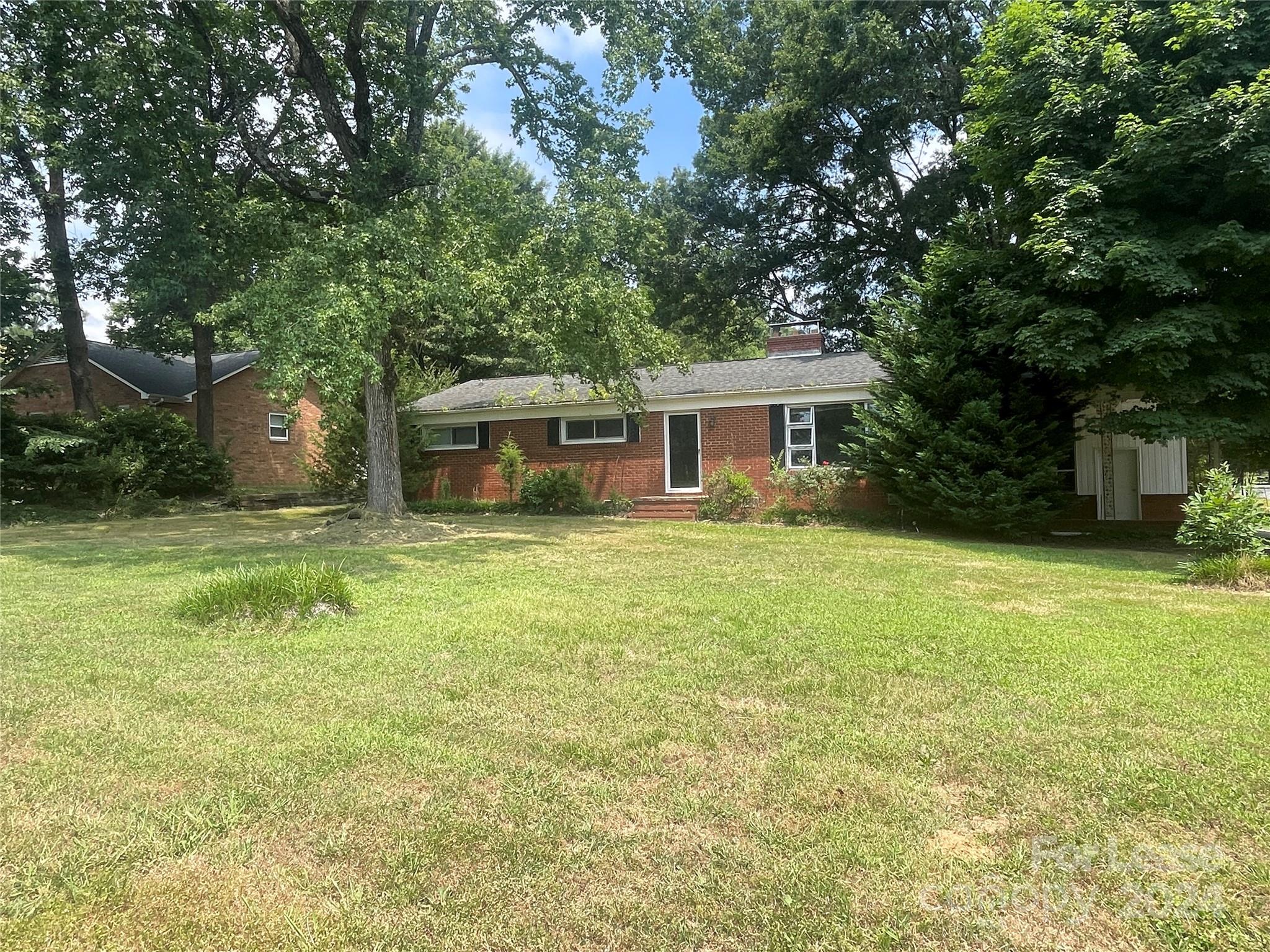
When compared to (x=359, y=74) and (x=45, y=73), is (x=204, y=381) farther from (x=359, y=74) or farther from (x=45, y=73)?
(x=359, y=74)

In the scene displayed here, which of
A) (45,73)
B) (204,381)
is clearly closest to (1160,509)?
(45,73)

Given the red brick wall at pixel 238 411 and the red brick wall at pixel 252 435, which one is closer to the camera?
the red brick wall at pixel 238 411

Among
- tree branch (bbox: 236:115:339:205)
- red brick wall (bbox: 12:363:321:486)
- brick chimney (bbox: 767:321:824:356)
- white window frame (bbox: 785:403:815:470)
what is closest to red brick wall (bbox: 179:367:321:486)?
red brick wall (bbox: 12:363:321:486)

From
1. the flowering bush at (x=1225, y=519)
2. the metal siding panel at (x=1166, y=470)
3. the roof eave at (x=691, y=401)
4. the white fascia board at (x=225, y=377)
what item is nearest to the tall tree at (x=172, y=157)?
the roof eave at (x=691, y=401)

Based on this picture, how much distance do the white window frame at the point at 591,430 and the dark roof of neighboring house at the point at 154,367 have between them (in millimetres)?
12150

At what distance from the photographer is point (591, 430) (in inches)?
660

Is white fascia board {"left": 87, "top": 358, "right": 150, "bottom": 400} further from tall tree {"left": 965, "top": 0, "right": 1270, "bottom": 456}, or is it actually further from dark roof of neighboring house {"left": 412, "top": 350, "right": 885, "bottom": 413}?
tall tree {"left": 965, "top": 0, "right": 1270, "bottom": 456}

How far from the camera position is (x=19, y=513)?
15211mm

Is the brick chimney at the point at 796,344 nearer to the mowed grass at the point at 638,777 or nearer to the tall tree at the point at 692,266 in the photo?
the tall tree at the point at 692,266

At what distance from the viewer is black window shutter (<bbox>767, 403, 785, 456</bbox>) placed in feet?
48.3

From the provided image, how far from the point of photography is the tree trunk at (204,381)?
21.1m

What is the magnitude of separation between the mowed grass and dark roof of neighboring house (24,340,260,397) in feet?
68.1

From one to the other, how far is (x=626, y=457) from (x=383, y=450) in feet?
18.7

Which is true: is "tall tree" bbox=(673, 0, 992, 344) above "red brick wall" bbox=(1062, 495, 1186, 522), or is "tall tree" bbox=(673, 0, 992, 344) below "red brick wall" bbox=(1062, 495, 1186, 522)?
above
